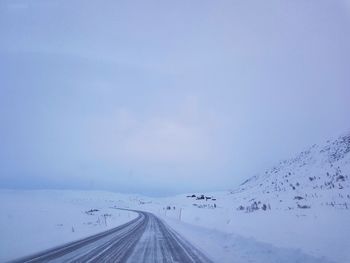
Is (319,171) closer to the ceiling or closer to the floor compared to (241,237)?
closer to the ceiling

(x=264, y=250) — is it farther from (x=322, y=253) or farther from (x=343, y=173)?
(x=343, y=173)

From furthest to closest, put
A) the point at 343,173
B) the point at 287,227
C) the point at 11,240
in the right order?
the point at 343,173 < the point at 11,240 < the point at 287,227

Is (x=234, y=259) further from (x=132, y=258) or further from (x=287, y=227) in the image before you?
(x=287, y=227)

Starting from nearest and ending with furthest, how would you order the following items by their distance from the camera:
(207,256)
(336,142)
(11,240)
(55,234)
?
(207,256), (11,240), (55,234), (336,142)

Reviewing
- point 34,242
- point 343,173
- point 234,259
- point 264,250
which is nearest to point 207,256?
point 234,259

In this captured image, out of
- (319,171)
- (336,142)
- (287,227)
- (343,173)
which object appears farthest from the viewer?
(336,142)

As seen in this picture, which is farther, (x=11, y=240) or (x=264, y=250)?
(x=11, y=240)

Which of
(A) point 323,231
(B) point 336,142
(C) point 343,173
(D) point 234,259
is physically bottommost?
(D) point 234,259

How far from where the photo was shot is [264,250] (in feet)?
57.0

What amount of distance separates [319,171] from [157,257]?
158 feet

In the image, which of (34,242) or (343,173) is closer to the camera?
(34,242)

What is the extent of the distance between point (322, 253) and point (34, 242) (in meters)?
20.3

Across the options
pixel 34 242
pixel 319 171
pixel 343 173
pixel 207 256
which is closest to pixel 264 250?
pixel 207 256

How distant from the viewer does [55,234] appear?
1252 inches
